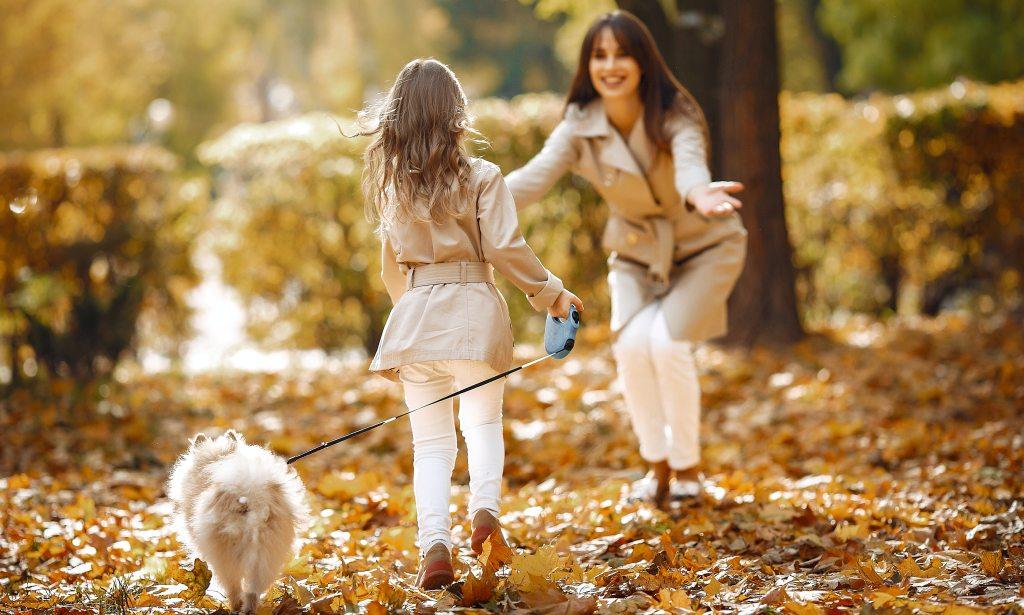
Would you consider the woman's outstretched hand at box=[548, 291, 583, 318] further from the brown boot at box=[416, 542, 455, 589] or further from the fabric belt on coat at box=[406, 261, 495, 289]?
the brown boot at box=[416, 542, 455, 589]

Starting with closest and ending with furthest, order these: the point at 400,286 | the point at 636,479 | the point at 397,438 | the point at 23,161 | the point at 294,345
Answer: the point at 400,286
the point at 636,479
the point at 397,438
the point at 23,161
the point at 294,345

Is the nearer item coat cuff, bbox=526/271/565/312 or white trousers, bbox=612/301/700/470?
coat cuff, bbox=526/271/565/312

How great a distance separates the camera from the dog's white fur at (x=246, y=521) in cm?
303

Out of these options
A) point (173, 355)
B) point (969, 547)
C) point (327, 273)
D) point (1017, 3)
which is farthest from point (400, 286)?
point (1017, 3)

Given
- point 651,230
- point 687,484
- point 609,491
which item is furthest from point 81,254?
point 687,484

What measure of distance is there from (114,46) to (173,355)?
14630 millimetres

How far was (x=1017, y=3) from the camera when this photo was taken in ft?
54.0

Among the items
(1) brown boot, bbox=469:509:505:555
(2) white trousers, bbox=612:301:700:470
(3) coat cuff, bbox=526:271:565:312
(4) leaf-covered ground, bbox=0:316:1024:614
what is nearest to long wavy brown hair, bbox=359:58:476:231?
(3) coat cuff, bbox=526:271:565:312

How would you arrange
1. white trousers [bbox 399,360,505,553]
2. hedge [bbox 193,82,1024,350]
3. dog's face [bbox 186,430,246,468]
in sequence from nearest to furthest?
dog's face [bbox 186,430,246,468]
white trousers [bbox 399,360,505,553]
hedge [bbox 193,82,1024,350]

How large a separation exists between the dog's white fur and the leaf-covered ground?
0.83 feet

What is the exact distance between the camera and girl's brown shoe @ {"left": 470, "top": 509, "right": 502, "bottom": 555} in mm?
3678

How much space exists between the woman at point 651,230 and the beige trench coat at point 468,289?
1.14 metres

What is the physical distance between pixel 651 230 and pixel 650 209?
91 mm

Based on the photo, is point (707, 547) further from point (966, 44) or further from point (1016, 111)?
point (966, 44)
